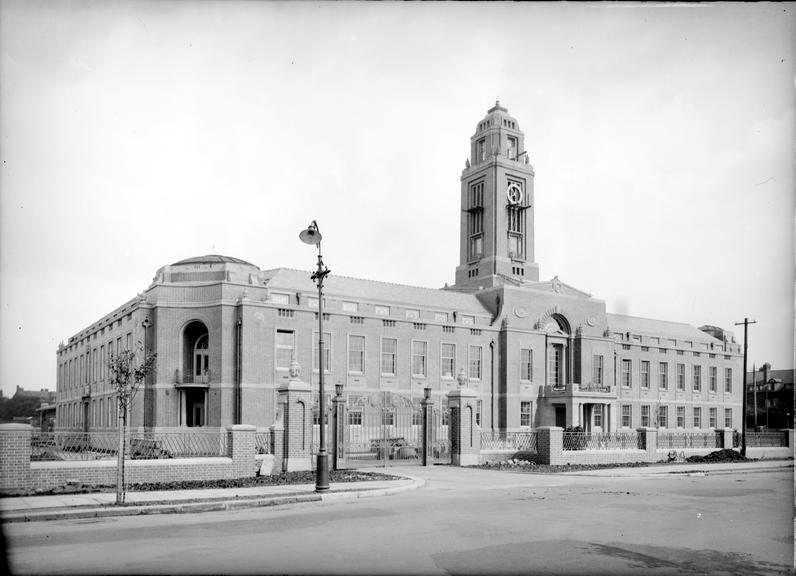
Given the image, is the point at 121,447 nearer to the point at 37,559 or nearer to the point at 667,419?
the point at 37,559

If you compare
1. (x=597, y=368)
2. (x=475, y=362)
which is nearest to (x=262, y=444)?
(x=475, y=362)

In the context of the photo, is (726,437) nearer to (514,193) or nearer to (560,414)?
(560,414)

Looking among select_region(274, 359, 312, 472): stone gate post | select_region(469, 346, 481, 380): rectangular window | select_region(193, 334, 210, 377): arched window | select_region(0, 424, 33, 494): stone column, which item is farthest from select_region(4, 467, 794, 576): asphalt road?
select_region(469, 346, 481, 380): rectangular window

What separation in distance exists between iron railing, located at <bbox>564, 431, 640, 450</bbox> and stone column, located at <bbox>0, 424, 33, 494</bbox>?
71.1 ft

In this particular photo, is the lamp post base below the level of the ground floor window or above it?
above

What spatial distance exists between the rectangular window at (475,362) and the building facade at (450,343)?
9 cm

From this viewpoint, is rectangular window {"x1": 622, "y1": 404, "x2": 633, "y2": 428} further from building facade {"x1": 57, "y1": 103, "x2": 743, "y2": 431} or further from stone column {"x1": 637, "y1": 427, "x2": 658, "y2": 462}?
stone column {"x1": 637, "y1": 427, "x2": 658, "y2": 462}

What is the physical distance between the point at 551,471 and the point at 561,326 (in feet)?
99.2

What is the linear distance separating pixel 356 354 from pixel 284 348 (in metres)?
5.02

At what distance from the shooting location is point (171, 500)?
50.9 ft

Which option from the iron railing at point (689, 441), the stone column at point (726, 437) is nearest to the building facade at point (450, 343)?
the iron railing at point (689, 441)

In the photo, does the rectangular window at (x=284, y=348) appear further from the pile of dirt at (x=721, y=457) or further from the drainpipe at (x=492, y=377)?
the pile of dirt at (x=721, y=457)

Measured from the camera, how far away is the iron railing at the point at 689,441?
35.5 m

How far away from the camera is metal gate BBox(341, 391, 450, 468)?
27734 mm
